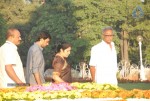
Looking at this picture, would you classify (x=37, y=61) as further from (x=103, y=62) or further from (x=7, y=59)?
(x=103, y=62)

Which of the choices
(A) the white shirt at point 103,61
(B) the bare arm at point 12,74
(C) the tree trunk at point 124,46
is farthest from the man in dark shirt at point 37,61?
(C) the tree trunk at point 124,46

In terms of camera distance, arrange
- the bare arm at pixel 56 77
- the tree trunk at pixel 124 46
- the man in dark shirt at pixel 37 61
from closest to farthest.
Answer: the bare arm at pixel 56 77, the man in dark shirt at pixel 37 61, the tree trunk at pixel 124 46

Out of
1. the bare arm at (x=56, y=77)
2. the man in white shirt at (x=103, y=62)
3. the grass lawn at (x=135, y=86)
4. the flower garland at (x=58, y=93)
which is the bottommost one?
the grass lawn at (x=135, y=86)

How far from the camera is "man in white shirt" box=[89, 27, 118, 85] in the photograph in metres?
9.74

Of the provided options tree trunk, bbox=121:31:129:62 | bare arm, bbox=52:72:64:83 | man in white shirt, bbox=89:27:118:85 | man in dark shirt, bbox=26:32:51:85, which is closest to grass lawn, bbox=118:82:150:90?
tree trunk, bbox=121:31:129:62

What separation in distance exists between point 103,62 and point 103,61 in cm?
2

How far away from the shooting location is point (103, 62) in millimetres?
9820

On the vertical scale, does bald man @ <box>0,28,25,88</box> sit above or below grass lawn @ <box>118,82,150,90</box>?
above

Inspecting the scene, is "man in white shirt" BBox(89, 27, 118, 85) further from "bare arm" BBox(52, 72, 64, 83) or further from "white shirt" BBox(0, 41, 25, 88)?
"white shirt" BBox(0, 41, 25, 88)

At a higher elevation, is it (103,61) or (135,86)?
(103,61)

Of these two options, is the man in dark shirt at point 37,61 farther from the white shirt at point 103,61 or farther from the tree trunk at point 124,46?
the tree trunk at point 124,46

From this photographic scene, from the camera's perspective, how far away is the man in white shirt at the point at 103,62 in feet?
32.0

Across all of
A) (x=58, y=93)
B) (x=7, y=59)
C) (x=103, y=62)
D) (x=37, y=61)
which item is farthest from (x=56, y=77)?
(x=103, y=62)

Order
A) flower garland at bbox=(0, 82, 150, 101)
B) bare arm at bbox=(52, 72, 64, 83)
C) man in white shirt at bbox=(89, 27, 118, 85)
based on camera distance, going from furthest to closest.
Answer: man in white shirt at bbox=(89, 27, 118, 85) → bare arm at bbox=(52, 72, 64, 83) → flower garland at bbox=(0, 82, 150, 101)
